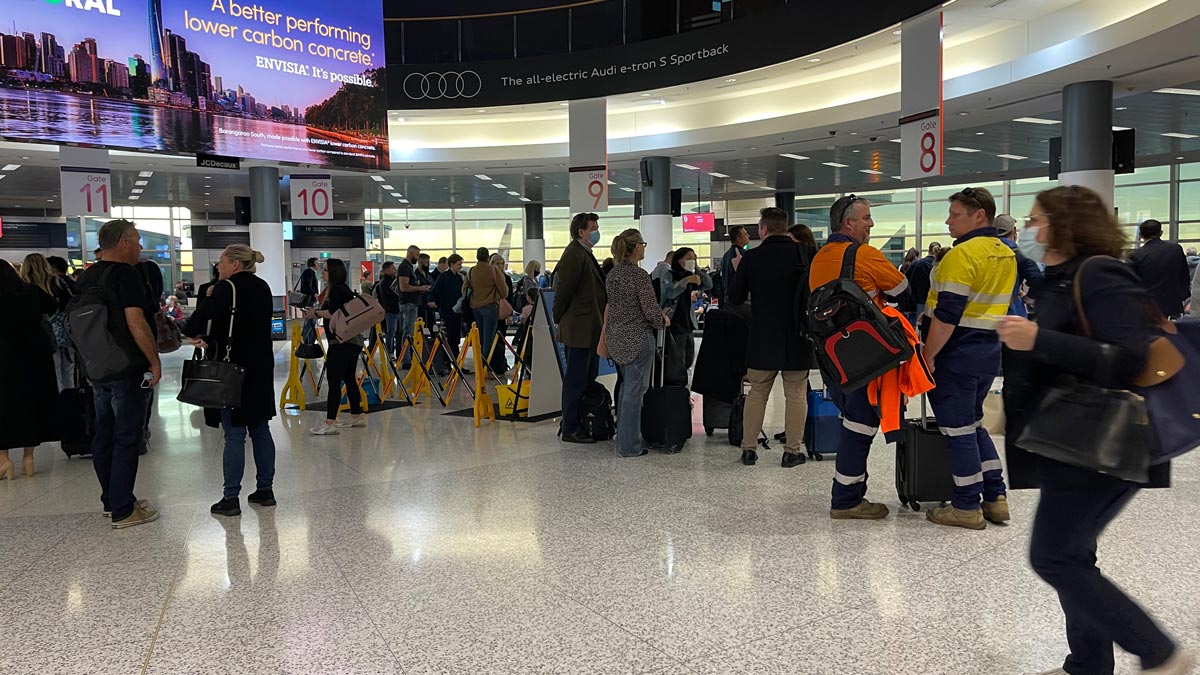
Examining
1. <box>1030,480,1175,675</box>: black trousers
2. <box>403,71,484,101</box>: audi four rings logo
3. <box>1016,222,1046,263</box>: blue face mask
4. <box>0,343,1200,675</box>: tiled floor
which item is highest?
<box>403,71,484,101</box>: audi four rings logo

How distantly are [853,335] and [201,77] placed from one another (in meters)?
8.91

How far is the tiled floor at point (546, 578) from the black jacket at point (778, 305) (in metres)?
0.77

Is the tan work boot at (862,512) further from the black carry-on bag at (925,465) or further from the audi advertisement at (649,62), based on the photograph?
the audi advertisement at (649,62)

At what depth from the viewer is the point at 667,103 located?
15781 mm

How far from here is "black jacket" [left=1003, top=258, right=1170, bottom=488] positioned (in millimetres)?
2061

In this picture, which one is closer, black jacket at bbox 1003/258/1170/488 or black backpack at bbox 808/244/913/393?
black jacket at bbox 1003/258/1170/488

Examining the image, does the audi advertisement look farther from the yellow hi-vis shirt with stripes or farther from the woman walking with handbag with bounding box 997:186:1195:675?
the woman walking with handbag with bounding box 997:186:1195:675

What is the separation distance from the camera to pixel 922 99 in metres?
8.88

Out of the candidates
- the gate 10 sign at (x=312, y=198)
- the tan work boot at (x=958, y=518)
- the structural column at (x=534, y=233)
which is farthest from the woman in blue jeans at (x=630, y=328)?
the structural column at (x=534, y=233)

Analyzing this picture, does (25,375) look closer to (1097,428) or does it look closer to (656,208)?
(1097,428)

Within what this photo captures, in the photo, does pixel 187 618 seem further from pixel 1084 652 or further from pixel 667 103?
pixel 667 103

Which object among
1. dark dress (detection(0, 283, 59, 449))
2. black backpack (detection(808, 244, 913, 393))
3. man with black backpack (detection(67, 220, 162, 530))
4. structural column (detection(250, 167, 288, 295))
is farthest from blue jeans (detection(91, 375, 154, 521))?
structural column (detection(250, 167, 288, 295))

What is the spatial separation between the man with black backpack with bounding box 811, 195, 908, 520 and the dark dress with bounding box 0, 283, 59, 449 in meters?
4.98

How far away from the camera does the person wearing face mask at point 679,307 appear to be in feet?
22.1
